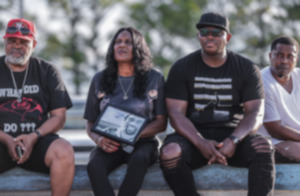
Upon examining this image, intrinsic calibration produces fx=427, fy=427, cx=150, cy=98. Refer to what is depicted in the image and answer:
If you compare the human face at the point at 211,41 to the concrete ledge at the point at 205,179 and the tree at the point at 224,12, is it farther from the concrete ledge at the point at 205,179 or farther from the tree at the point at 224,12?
the tree at the point at 224,12

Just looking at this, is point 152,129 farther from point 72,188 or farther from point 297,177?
point 297,177

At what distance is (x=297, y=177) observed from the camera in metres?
3.48

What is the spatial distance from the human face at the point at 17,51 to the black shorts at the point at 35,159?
735 millimetres

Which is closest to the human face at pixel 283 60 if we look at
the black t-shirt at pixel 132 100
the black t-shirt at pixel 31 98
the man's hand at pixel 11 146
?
the black t-shirt at pixel 132 100

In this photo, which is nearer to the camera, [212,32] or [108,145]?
[108,145]

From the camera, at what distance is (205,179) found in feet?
11.5

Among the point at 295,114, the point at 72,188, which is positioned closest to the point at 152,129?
the point at 72,188

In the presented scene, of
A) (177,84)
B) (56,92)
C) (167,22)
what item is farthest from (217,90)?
(167,22)

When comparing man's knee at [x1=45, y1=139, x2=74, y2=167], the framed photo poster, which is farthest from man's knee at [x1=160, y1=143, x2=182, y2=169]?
man's knee at [x1=45, y1=139, x2=74, y2=167]

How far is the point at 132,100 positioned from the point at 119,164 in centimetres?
59

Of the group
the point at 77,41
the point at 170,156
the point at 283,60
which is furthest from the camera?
the point at 77,41

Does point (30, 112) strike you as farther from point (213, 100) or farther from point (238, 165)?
point (238, 165)

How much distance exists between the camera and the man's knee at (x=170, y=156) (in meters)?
3.36

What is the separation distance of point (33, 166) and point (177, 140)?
121 centimetres
